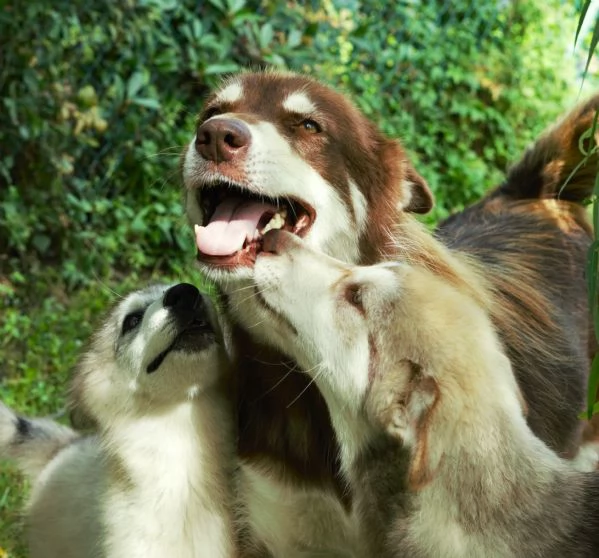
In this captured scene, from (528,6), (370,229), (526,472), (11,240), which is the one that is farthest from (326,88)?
(528,6)

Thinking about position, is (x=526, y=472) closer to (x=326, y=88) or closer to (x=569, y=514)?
(x=569, y=514)

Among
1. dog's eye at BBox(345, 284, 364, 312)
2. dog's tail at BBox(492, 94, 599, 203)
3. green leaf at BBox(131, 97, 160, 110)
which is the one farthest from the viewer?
green leaf at BBox(131, 97, 160, 110)

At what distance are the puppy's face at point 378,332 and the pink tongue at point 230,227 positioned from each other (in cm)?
18

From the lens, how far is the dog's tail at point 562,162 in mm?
5559

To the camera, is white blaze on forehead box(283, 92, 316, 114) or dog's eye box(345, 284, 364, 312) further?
white blaze on forehead box(283, 92, 316, 114)

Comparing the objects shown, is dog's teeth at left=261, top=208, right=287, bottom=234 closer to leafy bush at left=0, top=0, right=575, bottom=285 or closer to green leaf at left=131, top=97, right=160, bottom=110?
leafy bush at left=0, top=0, right=575, bottom=285

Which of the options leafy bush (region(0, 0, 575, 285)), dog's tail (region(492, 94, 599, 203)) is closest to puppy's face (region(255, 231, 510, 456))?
dog's tail (region(492, 94, 599, 203))

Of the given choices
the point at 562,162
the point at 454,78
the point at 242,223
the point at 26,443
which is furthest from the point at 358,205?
the point at 454,78

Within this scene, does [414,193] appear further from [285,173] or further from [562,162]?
[562,162]

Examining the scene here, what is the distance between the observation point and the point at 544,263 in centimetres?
525

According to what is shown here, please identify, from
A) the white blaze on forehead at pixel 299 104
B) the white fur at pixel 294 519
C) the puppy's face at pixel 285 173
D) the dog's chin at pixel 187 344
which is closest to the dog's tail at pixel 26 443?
the dog's chin at pixel 187 344

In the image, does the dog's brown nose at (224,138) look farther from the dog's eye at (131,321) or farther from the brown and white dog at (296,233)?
the dog's eye at (131,321)

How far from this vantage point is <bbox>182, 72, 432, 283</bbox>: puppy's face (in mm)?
4031

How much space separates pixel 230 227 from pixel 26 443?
6.45 ft
